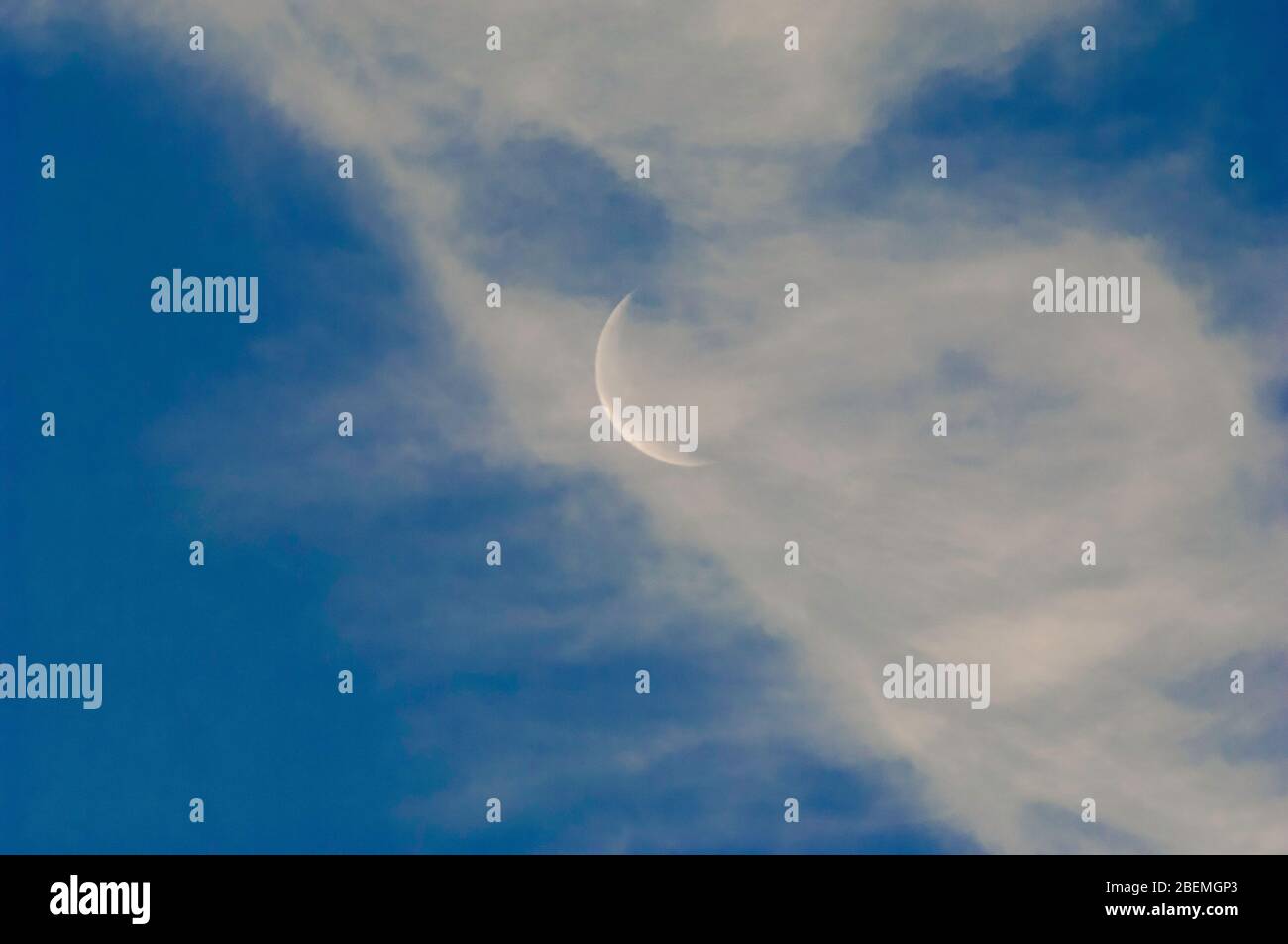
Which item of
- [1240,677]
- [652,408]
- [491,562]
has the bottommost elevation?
[1240,677]

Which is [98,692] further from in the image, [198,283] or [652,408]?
[652,408]
